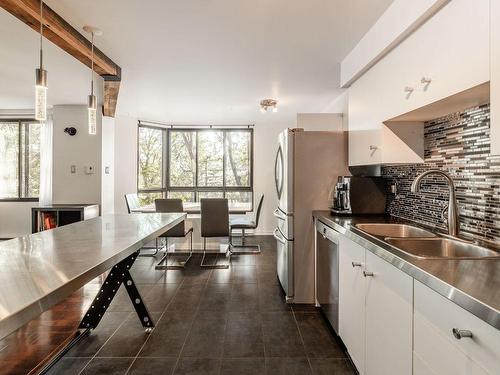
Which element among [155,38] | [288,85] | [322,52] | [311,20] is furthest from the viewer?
[288,85]

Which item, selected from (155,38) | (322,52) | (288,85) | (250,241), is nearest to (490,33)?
(322,52)

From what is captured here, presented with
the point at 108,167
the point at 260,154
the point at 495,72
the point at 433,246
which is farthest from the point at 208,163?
the point at 495,72

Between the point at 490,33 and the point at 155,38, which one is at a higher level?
the point at 155,38

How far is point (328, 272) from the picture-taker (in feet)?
7.66

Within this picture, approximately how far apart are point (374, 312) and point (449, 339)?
56 cm

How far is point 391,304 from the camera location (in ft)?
4.15

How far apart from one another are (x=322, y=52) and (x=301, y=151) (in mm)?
934

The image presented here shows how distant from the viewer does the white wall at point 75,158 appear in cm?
454

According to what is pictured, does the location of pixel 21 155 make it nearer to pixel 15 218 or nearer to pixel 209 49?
pixel 15 218

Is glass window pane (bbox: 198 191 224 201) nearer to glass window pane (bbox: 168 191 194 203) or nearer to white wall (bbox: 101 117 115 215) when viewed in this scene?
glass window pane (bbox: 168 191 194 203)

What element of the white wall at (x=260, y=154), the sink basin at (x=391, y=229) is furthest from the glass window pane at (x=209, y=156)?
the sink basin at (x=391, y=229)

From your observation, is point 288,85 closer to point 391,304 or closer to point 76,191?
point 391,304

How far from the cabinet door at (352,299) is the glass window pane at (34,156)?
18.6 feet

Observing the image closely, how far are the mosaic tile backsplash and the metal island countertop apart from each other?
1.78 meters
